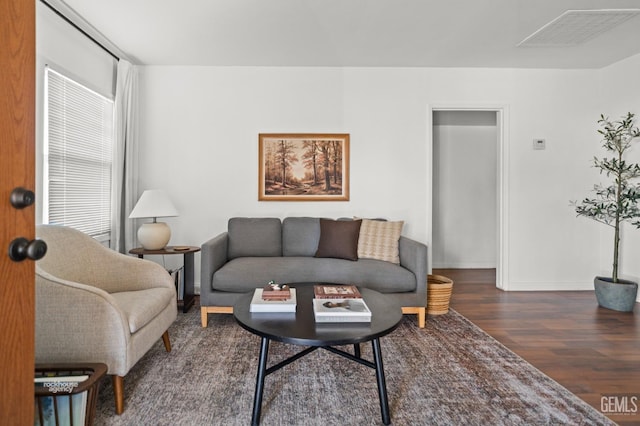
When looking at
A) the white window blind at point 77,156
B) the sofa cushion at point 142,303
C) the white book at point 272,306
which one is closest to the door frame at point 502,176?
the white book at point 272,306

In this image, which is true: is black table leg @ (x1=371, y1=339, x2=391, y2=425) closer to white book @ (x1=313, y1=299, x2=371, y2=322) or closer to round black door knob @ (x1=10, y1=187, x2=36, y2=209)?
white book @ (x1=313, y1=299, x2=371, y2=322)

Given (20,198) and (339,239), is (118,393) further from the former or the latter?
(339,239)

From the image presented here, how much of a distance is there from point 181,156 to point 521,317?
3.73 meters

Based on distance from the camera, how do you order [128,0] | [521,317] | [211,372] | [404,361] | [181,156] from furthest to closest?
1. [181,156]
2. [521,317]
3. [128,0]
4. [404,361]
5. [211,372]

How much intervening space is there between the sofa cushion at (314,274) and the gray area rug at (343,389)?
47 cm

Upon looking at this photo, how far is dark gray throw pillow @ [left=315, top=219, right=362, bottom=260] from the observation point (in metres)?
3.27

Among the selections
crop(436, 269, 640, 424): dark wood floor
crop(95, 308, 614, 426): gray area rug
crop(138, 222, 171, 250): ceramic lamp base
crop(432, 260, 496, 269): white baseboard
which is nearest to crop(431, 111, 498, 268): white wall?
crop(432, 260, 496, 269): white baseboard

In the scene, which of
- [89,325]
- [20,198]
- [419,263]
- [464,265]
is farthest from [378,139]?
[20,198]

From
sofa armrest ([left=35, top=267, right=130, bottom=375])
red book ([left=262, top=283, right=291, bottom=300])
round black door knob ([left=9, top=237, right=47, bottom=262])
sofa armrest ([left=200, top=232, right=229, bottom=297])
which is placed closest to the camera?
round black door knob ([left=9, top=237, right=47, bottom=262])

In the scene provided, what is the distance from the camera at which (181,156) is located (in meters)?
3.96

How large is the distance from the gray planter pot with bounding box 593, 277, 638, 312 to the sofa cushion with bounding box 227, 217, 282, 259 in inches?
125

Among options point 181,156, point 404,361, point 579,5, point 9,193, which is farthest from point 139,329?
point 579,5

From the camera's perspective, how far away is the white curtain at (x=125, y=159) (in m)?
3.52

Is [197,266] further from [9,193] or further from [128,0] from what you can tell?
[9,193]
